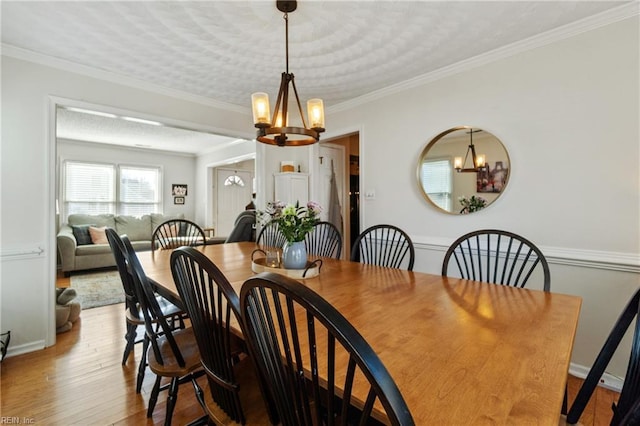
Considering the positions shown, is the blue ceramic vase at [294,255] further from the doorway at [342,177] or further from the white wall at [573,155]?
the doorway at [342,177]

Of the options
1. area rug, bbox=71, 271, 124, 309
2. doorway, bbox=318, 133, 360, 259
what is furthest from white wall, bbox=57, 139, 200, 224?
doorway, bbox=318, 133, 360, 259

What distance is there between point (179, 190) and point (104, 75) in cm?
469

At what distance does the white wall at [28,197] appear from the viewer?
2.31m

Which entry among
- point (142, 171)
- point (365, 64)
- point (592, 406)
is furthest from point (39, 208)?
point (142, 171)

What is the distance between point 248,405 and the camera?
1.05m

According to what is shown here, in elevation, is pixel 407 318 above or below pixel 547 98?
below

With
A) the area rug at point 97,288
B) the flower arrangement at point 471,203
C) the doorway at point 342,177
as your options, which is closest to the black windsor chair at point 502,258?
the flower arrangement at point 471,203

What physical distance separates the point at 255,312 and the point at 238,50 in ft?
7.54

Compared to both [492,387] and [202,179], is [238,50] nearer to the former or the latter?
[492,387]

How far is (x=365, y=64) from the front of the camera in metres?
2.56

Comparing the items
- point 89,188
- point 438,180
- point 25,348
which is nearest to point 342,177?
point 438,180

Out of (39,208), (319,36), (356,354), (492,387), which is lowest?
(492,387)

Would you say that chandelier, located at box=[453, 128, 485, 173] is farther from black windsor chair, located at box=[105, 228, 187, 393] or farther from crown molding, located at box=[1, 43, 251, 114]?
crown molding, located at box=[1, 43, 251, 114]

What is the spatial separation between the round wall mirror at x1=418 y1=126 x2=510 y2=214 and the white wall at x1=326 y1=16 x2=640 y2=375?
6 centimetres
